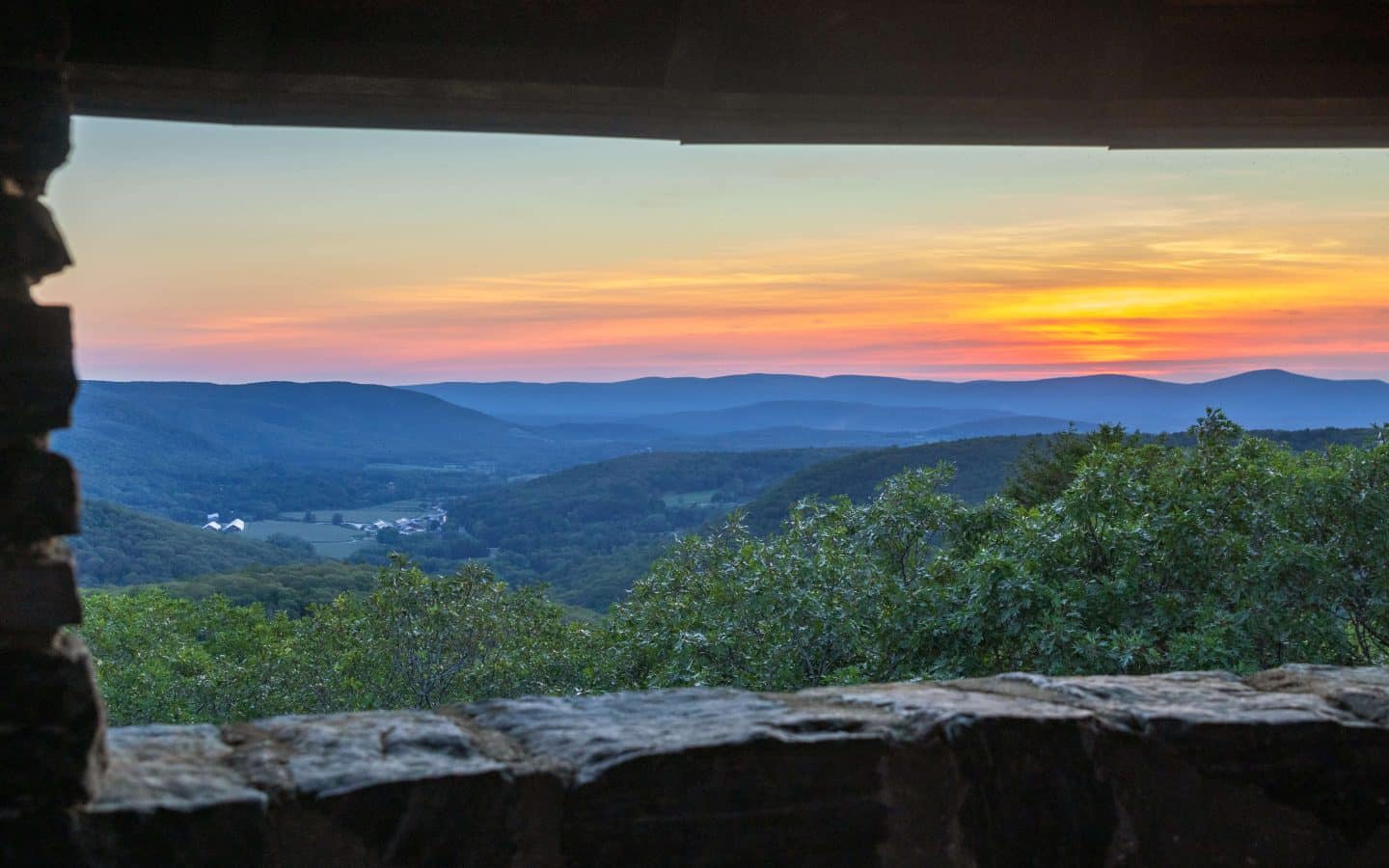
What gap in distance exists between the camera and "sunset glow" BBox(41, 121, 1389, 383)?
8.38 meters

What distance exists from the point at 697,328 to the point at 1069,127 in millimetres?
20997

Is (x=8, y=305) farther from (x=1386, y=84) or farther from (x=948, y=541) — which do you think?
(x=948, y=541)

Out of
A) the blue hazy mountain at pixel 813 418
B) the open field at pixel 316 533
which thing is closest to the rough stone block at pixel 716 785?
the open field at pixel 316 533

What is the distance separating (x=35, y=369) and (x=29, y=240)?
0.17m

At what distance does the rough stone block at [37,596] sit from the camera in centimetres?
141

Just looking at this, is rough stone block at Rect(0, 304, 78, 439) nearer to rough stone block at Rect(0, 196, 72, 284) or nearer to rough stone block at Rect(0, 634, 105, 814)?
rough stone block at Rect(0, 196, 72, 284)

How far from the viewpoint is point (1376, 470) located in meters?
6.30

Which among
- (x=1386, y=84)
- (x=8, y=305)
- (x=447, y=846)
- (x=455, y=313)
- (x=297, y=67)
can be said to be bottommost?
(x=447, y=846)

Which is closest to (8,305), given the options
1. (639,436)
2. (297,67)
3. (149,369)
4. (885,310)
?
(297,67)

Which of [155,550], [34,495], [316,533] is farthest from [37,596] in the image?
[316,533]

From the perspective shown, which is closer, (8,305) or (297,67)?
(8,305)

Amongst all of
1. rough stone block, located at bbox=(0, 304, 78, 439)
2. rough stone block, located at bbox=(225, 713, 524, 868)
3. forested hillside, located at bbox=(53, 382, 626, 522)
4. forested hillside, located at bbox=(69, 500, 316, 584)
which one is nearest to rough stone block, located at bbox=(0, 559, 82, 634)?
rough stone block, located at bbox=(0, 304, 78, 439)

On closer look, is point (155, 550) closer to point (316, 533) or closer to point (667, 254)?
point (316, 533)

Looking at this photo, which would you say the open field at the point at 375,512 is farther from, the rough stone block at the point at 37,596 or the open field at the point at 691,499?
the rough stone block at the point at 37,596
